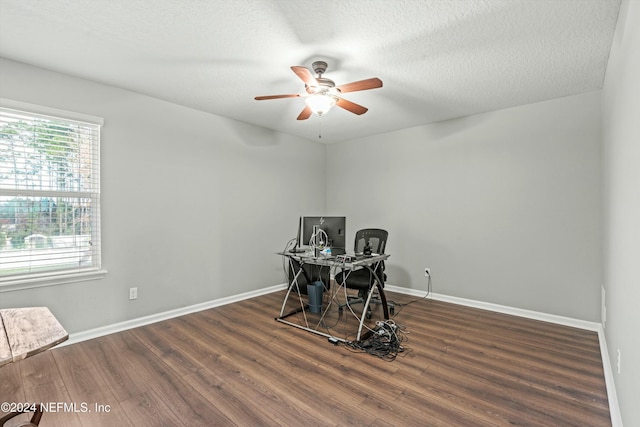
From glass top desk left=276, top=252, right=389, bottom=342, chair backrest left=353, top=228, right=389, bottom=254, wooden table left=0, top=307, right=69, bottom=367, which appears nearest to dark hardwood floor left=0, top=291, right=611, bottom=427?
glass top desk left=276, top=252, right=389, bottom=342

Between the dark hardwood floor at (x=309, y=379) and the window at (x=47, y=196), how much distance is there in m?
0.77

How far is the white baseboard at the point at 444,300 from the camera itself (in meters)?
2.08

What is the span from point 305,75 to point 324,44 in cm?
29

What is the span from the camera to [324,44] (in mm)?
2260

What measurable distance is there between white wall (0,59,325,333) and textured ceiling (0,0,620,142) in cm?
27

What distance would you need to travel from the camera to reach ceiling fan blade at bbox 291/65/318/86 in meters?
2.14

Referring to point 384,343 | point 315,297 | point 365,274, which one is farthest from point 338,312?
point 384,343

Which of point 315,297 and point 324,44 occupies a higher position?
point 324,44

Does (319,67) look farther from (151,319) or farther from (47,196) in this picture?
(151,319)

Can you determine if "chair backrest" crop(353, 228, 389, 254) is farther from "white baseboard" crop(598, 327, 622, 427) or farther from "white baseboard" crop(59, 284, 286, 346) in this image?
"white baseboard" crop(598, 327, 622, 427)

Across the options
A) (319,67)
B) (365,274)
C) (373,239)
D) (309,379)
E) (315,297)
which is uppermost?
(319,67)

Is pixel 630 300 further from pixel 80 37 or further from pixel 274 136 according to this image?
pixel 274 136

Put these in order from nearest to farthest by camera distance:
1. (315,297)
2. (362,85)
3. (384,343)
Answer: (362,85)
(384,343)
(315,297)

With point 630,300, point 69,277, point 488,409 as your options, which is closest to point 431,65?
point 630,300
